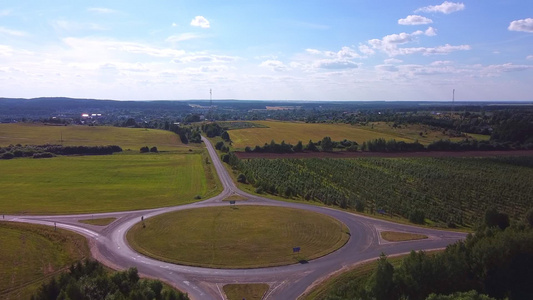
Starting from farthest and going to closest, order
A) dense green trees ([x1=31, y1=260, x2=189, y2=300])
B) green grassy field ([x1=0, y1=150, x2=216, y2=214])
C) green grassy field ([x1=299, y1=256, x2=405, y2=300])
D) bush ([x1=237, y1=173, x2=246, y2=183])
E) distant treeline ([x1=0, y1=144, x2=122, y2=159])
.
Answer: distant treeline ([x1=0, y1=144, x2=122, y2=159])
bush ([x1=237, y1=173, x2=246, y2=183])
green grassy field ([x1=0, y1=150, x2=216, y2=214])
green grassy field ([x1=299, y1=256, x2=405, y2=300])
dense green trees ([x1=31, y1=260, x2=189, y2=300])

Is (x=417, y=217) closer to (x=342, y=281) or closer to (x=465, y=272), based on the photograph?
(x=465, y=272)

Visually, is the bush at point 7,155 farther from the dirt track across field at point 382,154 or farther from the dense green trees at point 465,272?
the dense green trees at point 465,272

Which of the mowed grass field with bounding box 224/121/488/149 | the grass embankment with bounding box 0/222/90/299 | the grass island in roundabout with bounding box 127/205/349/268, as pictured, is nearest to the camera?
the grass embankment with bounding box 0/222/90/299

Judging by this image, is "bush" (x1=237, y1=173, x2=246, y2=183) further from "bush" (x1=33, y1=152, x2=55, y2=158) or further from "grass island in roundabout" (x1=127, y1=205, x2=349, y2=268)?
"bush" (x1=33, y1=152, x2=55, y2=158)

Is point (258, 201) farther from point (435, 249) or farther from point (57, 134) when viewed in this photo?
point (57, 134)

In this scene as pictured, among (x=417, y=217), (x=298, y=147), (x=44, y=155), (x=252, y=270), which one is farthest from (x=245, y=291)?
(x=44, y=155)

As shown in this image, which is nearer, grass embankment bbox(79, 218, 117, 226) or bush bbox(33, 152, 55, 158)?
grass embankment bbox(79, 218, 117, 226)

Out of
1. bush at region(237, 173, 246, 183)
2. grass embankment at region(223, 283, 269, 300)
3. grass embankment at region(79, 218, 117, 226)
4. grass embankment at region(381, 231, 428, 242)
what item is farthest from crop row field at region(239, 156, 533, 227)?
grass embankment at region(223, 283, 269, 300)
